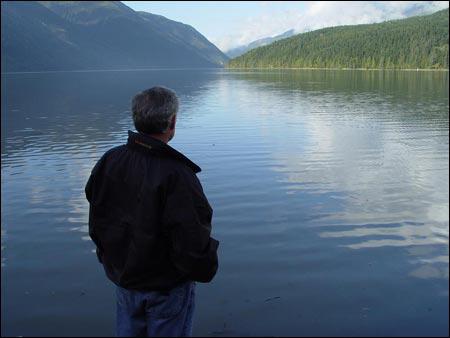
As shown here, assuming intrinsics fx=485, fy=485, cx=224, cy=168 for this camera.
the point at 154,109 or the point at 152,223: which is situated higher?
the point at 154,109

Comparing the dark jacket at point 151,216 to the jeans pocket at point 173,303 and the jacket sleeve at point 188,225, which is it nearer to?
the jacket sleeve at point 188,225

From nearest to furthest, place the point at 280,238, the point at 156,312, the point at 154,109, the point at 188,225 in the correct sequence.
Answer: the point at 188,225 < the point at 154,109 < the point at 156,312 < the point at 280,238

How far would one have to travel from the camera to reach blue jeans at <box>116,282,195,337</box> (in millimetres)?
4605

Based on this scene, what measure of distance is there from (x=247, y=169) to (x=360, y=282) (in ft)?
35.6

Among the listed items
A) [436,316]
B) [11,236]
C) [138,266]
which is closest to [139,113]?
[138,266]

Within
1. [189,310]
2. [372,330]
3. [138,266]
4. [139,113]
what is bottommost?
[372,330]

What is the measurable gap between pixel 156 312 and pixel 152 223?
0.95 metres

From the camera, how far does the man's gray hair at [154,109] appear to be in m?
4.38

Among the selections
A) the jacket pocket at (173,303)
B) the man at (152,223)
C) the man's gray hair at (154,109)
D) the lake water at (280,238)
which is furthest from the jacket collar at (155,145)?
the lake water at (280,238)

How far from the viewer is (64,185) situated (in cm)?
1748

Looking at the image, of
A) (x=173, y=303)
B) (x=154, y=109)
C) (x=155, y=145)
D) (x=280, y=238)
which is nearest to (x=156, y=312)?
(x=173, y=303)

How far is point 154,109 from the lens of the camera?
4.37 meters

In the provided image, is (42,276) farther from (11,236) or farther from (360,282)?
(360,282)

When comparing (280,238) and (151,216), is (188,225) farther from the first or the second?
(280,238)
